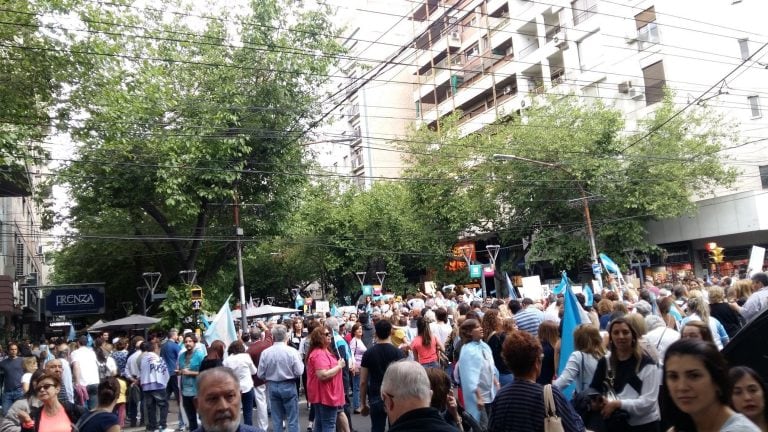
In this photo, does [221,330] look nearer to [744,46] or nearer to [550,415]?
[550,415]

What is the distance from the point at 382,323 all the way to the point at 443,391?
8.18 ft

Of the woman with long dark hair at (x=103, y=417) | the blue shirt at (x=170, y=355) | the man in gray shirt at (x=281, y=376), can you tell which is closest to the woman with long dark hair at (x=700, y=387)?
the woman with long dark hair at (x=103, y=417)

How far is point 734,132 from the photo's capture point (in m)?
29.9

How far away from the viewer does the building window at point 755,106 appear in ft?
104

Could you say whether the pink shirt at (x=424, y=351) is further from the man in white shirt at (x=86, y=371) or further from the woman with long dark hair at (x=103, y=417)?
the man in white shirt at (x=86, y=371)

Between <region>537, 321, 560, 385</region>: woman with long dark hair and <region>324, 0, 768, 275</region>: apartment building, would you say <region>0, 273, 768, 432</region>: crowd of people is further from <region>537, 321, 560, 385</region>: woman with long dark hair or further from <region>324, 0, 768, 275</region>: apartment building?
<region>324, 0, 768, 275</region>: apartment building

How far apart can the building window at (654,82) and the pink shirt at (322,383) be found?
100 feet

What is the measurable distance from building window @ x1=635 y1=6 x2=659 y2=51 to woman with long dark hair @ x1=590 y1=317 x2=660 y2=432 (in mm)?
32962

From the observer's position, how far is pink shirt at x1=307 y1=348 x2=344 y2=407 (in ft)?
27.3

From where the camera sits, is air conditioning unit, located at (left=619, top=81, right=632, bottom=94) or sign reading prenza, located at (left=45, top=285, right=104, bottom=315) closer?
sign reading prenza, located at (left=45, top=285, right=104, bottom=315)

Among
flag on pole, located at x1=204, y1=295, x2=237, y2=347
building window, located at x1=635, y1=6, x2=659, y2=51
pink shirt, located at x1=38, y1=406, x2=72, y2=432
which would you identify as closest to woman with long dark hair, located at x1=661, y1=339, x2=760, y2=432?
pink shirt, located at x1=38, y1=406, x2=72, y2=432

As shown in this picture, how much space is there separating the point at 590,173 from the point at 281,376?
1004 inches

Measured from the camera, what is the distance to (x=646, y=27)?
34594 millimetres

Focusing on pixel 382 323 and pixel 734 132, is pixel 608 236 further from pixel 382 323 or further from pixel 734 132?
pixel 382 323
